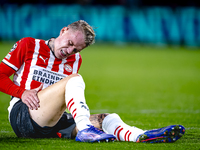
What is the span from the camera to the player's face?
10.2ft

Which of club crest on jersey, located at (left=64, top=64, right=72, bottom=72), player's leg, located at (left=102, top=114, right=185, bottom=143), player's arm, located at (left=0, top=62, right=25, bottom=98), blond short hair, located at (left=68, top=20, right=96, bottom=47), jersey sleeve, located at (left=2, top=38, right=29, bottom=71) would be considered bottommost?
player's leg, located at (left=102, top=114, right=185, bottom=143)

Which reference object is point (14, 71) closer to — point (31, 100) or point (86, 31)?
point (31, 100)

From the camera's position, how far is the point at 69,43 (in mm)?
3123

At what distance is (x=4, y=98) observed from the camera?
6.58 metres

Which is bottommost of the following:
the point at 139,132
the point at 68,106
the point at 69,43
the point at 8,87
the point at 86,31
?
the point at 139,132

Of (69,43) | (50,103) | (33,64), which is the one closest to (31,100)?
(50,103)

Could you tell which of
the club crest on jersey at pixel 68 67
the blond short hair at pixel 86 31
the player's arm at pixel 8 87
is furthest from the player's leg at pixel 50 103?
the club crest on jersey at pixel 68 67

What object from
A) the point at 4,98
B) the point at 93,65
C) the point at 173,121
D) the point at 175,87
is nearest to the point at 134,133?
the point at 173,121

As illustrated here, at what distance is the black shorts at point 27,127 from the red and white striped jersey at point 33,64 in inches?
10.5

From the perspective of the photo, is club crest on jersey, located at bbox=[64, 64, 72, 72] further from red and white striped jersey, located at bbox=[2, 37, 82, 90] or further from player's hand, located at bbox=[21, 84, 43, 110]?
player's hand, located at bbox=[21, 84, 43, 110]

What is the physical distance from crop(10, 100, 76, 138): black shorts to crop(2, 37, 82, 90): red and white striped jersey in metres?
0.27

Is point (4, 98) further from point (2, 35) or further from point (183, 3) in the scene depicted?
point (183, 3)

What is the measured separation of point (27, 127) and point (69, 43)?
88 cm

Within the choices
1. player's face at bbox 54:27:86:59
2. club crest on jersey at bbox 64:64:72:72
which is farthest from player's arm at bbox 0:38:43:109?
club crest on jersey at bbox 64:64:72:72
